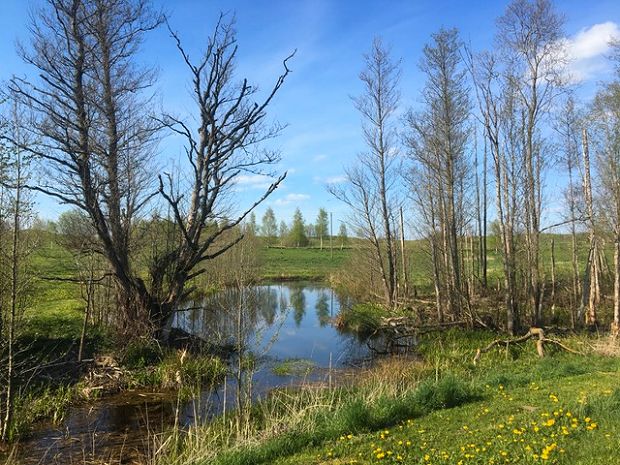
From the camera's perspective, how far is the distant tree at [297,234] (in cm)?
6931

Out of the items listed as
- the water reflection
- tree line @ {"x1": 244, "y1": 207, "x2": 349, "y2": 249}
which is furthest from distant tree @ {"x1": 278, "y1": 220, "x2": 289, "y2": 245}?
the water reflection

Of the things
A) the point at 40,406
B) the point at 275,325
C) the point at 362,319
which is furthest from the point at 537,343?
the point at 40,406

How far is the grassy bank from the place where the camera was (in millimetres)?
4762

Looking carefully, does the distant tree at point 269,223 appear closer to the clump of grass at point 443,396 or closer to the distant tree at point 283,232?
the distant tree at point 283,232

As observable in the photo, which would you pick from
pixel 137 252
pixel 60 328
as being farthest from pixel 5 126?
pixel 60 328

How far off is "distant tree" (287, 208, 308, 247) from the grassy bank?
6048 cm

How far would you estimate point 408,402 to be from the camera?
6.82 m

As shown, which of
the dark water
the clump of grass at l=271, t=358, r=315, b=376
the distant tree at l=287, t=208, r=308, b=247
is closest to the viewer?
the dark water

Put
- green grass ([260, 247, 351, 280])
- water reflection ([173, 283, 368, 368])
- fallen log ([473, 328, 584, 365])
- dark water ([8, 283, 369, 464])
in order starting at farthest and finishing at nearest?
green grass ([260, 247, 351, 280])
fallen log ([473, 328, 584, 365])
water reflection ([173, 283, 368, 368])
dark water ([8, 283, 369, 464])

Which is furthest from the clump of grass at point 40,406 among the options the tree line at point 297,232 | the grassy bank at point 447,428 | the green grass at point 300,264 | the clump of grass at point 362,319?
the tree line at point 297,232

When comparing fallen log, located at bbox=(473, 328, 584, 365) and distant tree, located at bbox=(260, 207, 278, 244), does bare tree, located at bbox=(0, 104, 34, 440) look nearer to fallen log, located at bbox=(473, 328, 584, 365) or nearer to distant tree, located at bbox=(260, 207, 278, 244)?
fallen log, located at bbox=(473, 328, 584, 365)

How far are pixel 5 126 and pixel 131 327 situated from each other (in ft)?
23.0

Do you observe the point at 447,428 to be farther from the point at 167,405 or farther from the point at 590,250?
the point at 590,250

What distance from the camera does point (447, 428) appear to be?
577 centimetres
